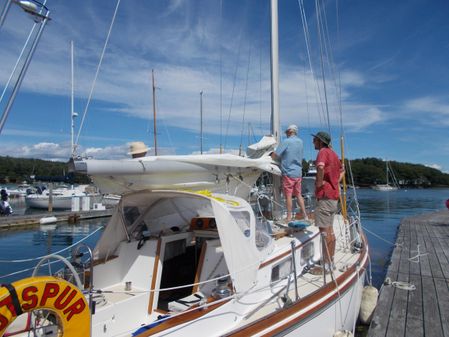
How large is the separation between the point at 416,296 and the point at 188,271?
Answer: 15.5 feet

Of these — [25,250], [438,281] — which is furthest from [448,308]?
[25,250]

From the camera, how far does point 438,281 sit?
794 cm

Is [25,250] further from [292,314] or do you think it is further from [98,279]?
[292,314]

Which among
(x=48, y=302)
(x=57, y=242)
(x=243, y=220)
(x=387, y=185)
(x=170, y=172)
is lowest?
(x=57, y=242)

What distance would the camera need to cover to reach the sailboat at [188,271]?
3643 mm

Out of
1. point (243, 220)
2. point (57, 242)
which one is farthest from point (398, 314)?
point (57, 242)

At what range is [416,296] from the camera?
23.1 feet

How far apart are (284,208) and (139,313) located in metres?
4.22

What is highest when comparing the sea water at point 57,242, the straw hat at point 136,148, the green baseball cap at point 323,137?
the green baseball cap at point 323,137

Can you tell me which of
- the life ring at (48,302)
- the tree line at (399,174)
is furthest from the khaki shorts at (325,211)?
the tree line at (399,174)

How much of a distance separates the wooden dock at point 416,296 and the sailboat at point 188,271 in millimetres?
640

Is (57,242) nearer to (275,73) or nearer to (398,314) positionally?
(275,73)

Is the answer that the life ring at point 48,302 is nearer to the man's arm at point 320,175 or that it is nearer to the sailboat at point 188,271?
the sailboat at point 188,271

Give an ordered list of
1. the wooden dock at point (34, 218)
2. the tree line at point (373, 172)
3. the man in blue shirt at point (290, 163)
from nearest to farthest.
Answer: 1. the man in blue shirt at point (290, 163)
2. the wooden dock at point (34, 218)
3. the tree line at point (373, 172)
